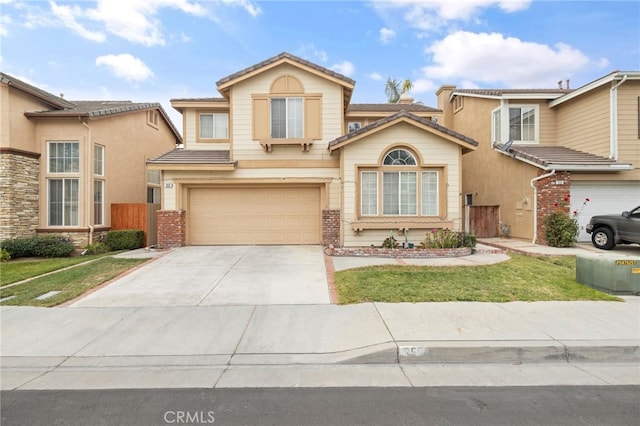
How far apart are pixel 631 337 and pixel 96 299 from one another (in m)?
9.28

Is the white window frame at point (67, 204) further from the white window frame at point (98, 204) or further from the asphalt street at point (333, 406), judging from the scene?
the asphalt street at point (333, 406)

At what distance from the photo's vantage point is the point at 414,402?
378 centimetres

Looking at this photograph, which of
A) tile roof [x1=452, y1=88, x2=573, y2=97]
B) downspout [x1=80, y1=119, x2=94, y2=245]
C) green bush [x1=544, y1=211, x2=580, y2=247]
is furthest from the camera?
tile roof [x1=452, y1=88, x2=573, y2=97]

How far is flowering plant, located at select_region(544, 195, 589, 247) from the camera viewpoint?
1257 centimetres

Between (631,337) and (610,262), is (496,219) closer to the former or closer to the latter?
(610,262)

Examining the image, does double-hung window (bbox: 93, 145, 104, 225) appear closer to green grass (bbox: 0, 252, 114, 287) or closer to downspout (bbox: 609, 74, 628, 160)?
green grass (bbox: 0, 252, 114, 287)

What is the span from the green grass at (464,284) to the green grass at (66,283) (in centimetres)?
567

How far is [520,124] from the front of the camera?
16359 mm

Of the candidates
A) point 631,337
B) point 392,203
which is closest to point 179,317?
point 631,337

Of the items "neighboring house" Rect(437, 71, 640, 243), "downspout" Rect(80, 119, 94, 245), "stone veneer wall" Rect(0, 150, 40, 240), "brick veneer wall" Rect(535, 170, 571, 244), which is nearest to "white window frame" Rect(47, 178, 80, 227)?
"downspout" Rect(80, 119, 94, 245)

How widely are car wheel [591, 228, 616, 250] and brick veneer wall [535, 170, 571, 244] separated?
1311 millimetres

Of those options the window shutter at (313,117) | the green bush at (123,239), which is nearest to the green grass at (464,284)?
the window shutter at (313,117)

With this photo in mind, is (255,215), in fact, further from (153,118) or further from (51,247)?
(153,118)

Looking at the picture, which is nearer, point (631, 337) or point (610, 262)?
point (631, 337)
